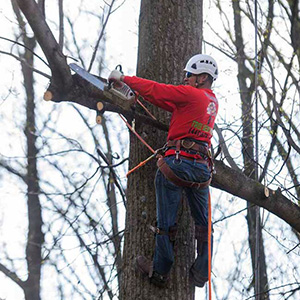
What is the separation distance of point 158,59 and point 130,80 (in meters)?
0.55

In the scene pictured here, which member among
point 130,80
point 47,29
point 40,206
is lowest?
point 130,80

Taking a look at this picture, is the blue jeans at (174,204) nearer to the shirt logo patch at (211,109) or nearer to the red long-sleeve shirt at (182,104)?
the red long-sleeve shirt at (182,104)

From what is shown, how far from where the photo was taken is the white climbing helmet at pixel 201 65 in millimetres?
3801

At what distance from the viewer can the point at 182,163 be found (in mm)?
3576

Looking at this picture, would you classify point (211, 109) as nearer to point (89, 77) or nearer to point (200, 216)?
point (200, 216)

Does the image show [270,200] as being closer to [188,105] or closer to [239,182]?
[239,182]

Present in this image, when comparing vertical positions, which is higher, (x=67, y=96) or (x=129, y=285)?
(x=67, y=96)

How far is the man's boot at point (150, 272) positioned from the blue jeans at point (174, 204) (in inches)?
1.2

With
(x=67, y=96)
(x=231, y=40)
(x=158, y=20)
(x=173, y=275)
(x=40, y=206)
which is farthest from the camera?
(x=40, y=206)

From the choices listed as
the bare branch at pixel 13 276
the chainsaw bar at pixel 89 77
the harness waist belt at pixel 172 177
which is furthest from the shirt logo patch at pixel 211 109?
the bare branch at pixel 13 276

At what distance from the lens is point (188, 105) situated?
3.65 m

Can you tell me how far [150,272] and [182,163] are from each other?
2.35ft

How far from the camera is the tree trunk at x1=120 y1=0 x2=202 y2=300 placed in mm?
3506

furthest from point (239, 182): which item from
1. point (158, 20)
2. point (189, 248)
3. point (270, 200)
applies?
point (158, 20)
